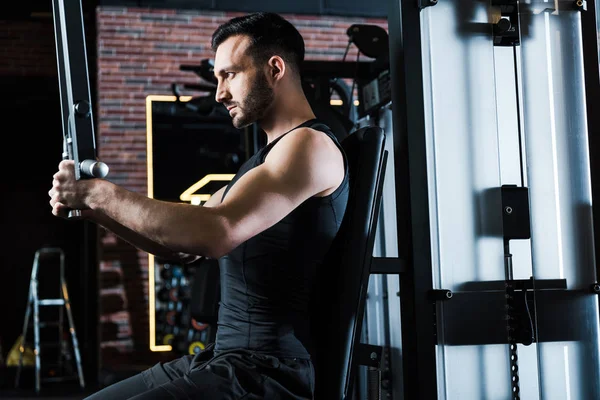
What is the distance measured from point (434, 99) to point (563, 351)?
0.65 metres

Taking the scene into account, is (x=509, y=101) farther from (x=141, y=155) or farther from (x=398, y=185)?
(x=141, y=155)

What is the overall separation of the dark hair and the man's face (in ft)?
0.06

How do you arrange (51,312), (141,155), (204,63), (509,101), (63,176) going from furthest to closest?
(51,312), (141,155), (204,63), (509,101), (63,176)

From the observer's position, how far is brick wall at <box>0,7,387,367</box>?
6656 millimetres

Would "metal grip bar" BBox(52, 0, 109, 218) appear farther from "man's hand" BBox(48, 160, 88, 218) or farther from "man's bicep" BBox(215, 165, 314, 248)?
"man's bicep" BBox(215, 165, 314, 248)

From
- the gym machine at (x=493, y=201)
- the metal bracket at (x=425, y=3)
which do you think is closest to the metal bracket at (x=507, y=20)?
the gym machine at (x=493, y=201)

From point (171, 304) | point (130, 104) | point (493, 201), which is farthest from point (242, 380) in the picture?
point (130, 104)

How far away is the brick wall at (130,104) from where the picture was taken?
6.66m

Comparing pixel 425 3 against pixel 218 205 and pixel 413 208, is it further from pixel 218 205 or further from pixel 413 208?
pixel 218 205

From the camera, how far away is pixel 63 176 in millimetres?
1444

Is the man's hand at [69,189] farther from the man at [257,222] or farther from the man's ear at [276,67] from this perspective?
the man's ear at [276,67]

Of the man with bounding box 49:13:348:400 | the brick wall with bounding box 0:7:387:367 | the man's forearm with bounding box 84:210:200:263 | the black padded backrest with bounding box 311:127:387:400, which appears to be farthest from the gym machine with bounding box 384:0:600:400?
the brick wall with bounding box 0:7:387:367

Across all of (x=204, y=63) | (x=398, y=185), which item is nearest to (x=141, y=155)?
(x=204, y=63)

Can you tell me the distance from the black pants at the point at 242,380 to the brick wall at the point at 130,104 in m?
5.27
